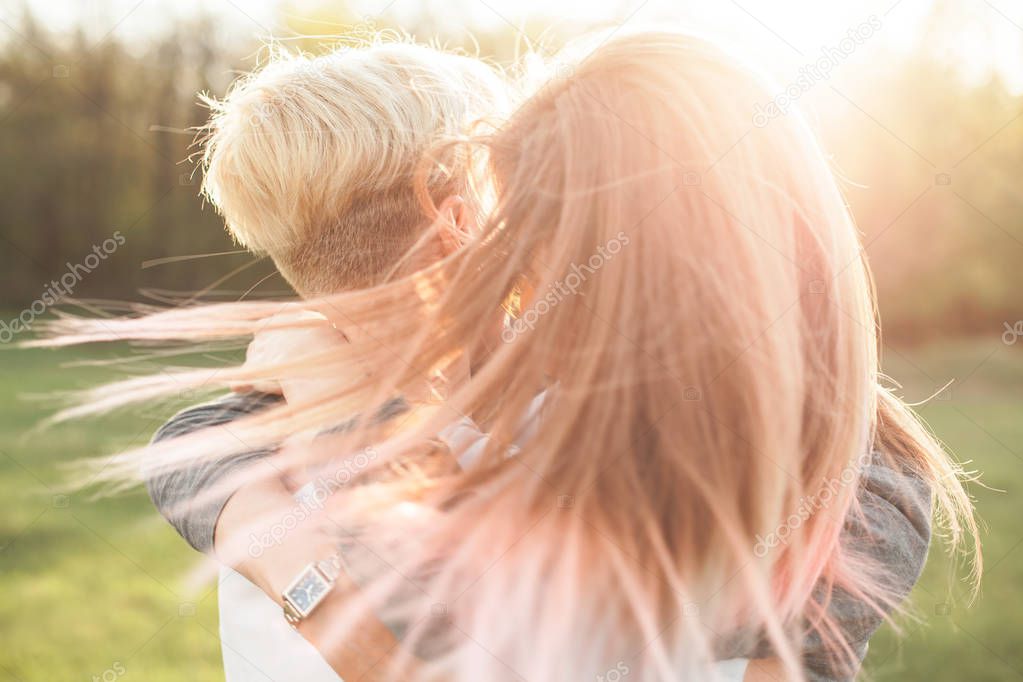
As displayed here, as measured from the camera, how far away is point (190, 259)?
6.79m

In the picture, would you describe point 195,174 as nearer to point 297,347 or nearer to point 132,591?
point 132,591

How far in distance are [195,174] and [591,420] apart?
440 inches

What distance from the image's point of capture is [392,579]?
1391 mm

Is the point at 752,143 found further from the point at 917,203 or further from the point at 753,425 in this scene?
the point at 917,203

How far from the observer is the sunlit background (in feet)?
14.8

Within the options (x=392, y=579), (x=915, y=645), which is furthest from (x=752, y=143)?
(x=915, y=645)

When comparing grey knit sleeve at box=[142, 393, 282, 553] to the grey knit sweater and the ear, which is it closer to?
the grey knit sweater

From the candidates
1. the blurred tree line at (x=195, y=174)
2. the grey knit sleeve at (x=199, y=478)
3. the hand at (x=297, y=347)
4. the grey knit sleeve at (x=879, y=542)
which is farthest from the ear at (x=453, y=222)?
the blurred tree line at (x=195, y=174)

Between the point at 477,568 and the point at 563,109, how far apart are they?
2.15 feet

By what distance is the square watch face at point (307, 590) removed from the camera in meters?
1.46

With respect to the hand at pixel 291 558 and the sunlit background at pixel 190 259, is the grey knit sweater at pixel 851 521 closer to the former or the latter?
the hand at pixel 291 558

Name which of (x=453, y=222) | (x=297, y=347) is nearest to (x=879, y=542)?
(x=453, y=222)

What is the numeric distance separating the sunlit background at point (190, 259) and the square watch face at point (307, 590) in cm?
286

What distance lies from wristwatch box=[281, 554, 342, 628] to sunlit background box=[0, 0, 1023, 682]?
285 cm
